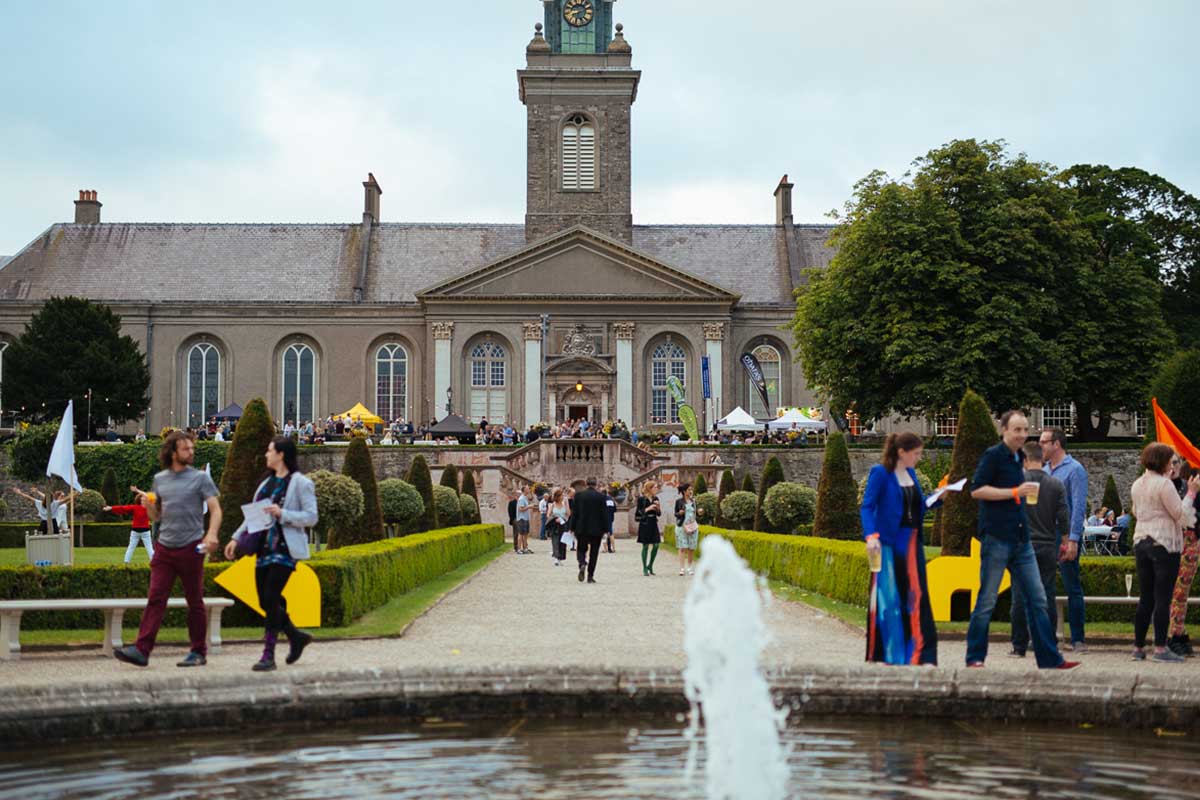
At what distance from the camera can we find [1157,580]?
10672 mm

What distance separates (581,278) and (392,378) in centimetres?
861

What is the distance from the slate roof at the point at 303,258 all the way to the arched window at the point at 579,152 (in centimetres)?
368

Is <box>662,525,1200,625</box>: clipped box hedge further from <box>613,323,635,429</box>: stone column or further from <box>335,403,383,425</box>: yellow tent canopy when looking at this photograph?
<box>613,323,635,429</box>: stone column

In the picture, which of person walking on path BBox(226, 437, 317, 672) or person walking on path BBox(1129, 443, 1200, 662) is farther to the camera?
person walking on path BBox(1129, 443, 1200, 662)

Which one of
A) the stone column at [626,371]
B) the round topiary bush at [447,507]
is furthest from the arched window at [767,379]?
the round topiary bush at [447,507]

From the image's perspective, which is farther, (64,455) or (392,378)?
(392,378)

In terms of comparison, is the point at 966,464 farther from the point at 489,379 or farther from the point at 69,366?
the point at 69,366

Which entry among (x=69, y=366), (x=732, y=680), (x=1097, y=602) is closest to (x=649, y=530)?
(x=1097, y=602)

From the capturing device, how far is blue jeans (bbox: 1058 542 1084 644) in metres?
11.4

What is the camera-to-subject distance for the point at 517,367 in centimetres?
5425

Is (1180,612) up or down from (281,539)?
down

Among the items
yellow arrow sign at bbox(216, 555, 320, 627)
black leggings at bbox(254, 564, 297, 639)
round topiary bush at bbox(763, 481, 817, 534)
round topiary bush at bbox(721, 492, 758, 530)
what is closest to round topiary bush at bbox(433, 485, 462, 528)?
round topiary bush at bbox(721, 492, 758, 530)

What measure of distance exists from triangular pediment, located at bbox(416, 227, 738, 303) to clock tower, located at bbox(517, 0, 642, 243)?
226 cm

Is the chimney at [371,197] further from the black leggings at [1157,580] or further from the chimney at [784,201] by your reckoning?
the black leggings at [1157,580]
